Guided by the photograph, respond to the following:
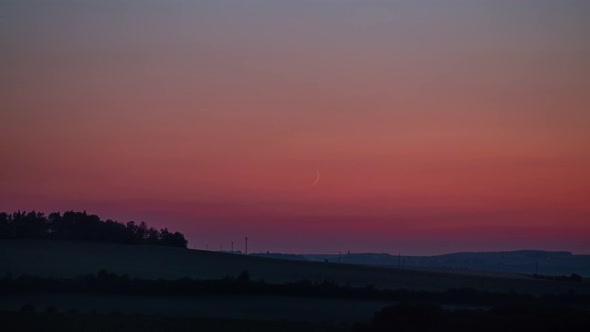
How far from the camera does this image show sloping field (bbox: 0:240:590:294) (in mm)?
79812

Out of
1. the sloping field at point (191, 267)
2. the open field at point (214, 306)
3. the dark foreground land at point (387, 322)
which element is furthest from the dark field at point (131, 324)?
the sloping field at point (191, 267)

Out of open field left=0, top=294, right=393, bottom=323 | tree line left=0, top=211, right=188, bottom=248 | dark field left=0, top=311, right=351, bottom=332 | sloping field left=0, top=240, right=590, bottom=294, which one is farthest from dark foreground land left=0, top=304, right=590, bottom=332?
tree line left=0, top=211, right=188, bottom=248

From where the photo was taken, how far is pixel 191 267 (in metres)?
90.4

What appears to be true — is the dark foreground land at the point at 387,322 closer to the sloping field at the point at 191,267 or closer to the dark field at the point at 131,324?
the dark field at the point at 131,324

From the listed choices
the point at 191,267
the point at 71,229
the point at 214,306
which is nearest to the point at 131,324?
the point at 214,306

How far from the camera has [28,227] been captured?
107500 millimetres

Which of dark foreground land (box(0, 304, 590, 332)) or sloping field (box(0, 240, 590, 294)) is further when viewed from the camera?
sloping field (box(0, 240, 590, 294))

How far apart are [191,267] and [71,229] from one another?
89.1 ft

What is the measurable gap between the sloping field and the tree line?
20.5ft

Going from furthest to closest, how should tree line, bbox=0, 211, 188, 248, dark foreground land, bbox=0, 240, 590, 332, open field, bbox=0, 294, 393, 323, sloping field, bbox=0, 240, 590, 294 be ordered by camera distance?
tree line, bbox=0, 211, 188, 248 → sloping field, bbox=0, 240, 590, 294 → open field, bbox=0, 294, 393, 323 → dark foreground land, bbox=0, 240, 590, 332

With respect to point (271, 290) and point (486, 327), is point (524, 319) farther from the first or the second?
point (271, 290)

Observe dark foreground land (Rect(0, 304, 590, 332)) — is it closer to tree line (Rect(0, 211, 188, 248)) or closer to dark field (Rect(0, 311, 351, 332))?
dark field (Rect(0, 311, 351, 332))

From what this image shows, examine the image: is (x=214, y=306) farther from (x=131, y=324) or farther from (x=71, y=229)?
(x=71, y=229)

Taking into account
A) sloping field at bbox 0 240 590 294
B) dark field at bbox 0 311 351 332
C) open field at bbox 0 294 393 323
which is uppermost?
sloping field at bbox 0 240 590 294
